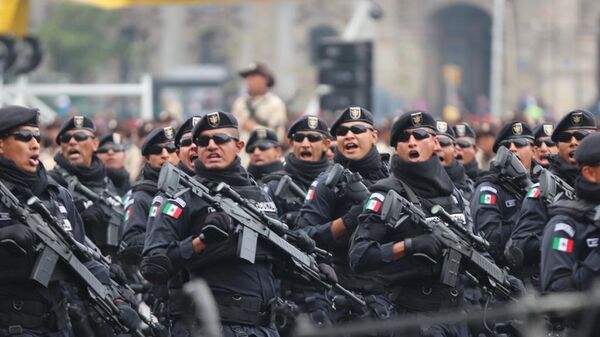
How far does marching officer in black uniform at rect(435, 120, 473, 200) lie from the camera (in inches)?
534

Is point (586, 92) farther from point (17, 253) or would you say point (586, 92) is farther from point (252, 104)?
point (17, 253)

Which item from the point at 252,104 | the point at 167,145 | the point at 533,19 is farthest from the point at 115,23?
the point at 167,145

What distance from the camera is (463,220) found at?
1122cm

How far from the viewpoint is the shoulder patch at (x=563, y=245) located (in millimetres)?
9062

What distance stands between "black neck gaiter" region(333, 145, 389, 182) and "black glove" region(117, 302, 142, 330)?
90.0 inches

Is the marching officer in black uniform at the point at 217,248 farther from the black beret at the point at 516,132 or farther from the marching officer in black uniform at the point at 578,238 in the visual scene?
the black beret at the point at 516,132

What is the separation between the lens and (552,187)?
10.9 metres

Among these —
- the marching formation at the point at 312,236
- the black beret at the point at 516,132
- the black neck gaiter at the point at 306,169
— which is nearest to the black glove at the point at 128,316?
the marching formation at the point at 312,236

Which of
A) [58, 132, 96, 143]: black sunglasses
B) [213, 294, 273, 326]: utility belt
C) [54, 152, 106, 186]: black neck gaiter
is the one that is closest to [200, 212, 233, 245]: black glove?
[213, 294, 273, 326]: utility belt

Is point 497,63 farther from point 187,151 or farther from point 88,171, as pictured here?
point 187,151

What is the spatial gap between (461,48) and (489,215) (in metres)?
53.2

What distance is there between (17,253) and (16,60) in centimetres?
1651

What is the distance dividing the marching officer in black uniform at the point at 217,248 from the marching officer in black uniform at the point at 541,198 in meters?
1.56

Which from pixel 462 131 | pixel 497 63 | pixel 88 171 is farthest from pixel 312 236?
pixel 497 63
